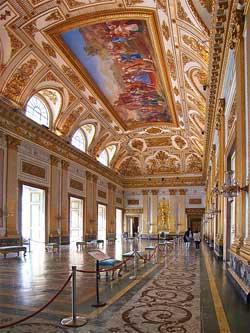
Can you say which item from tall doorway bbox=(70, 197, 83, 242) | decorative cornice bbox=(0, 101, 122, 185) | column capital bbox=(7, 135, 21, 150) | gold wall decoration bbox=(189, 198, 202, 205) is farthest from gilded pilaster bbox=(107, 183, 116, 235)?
column capital bbox=(7, 135, 21, 150)

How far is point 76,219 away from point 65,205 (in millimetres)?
5419

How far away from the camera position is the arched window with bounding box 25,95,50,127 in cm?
1875

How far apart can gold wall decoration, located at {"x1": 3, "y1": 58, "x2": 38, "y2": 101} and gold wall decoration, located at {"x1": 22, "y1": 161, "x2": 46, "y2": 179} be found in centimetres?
327

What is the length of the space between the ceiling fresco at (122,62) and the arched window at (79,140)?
3623 mm

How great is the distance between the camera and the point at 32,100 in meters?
19.0

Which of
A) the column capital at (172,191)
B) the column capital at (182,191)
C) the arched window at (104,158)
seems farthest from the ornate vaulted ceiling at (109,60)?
the column capital at (172,191)

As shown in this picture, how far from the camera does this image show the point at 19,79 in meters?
16.2

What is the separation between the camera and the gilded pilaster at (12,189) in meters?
15.6

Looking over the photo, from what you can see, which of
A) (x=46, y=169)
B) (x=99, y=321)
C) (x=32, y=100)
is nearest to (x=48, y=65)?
(x=32, y=100)

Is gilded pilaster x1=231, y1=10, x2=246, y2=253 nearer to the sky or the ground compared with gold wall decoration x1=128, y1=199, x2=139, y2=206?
nearer to the sky

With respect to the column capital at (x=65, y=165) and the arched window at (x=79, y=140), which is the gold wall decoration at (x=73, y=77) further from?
the arched window at (x=79, y=140)

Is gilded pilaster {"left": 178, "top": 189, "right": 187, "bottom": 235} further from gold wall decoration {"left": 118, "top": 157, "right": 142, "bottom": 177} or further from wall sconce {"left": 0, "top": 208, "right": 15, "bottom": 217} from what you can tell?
wall sconce {"left": 0, "top": 208, "right": 15, "bottom": 217}

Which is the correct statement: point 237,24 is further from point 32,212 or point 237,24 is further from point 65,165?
point 32,212

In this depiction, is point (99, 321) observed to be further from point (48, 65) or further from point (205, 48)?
point (48, 65)
